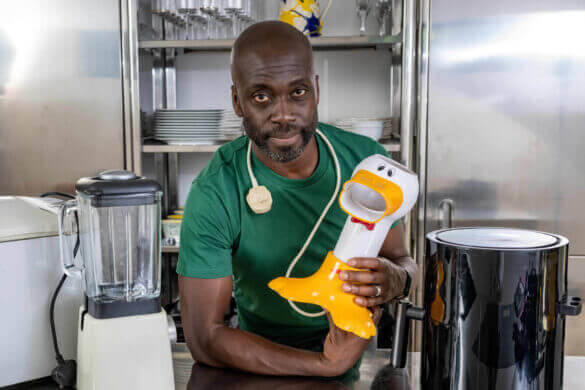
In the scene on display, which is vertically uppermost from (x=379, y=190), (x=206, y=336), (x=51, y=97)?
(x=51, y=97)

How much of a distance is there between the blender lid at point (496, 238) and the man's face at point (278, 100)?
0.37 metres

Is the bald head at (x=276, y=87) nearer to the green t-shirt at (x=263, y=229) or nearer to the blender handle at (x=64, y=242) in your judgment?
the green t-shirt at (x=263, y=229)

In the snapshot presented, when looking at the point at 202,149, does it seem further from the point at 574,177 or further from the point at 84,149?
the point at 574,177

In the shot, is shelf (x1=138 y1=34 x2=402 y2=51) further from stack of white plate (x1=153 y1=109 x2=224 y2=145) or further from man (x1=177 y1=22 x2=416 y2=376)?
man (x1=177 y1=22 x2=416 y2=376)

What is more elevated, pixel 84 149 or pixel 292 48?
pixel 292 48

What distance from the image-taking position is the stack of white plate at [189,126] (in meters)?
2.00

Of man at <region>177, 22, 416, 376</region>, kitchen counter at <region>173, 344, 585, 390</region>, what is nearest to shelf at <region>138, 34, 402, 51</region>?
man at <region>177, 22, 416, 376</region>

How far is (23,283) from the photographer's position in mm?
829

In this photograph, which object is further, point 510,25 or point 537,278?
point 510,25

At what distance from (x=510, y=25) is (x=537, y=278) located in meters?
1.53

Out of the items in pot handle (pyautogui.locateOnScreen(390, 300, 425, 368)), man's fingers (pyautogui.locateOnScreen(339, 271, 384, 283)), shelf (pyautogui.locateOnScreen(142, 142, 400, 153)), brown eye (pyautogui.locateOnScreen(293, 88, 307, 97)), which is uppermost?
brown eye (pyautogui.locateOnScreen(293, 88, 307, 97))

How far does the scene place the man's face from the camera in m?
0.95

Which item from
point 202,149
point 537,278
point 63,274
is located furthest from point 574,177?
point 63,274

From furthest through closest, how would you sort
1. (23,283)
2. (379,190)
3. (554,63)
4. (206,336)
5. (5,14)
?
(5,14) < (554,63) < (206,336) < (23,283) < (379,190)
